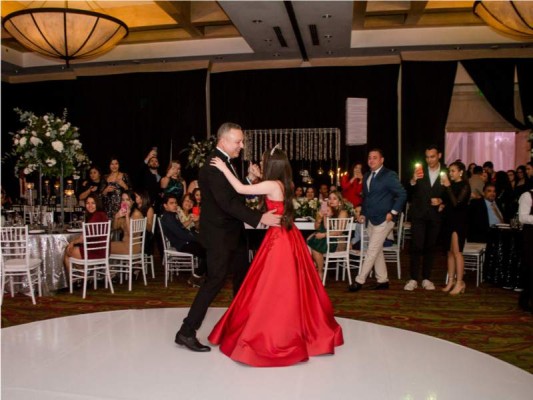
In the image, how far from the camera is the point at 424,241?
22.0 ft

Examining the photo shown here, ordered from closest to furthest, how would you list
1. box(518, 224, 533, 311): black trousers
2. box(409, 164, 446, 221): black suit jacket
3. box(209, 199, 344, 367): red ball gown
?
1. box(209, 199, 344, 367): red ball gown
2. box(518, 224, 533, 311): black trousers
3. box(409, 164, 446, 221): black suit jacket

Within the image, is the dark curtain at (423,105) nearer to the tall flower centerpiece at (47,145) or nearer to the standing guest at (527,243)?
the standing guest at (527,243)

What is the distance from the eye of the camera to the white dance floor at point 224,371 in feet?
10.3

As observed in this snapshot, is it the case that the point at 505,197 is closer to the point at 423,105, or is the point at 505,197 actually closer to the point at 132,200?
the point at 423,105

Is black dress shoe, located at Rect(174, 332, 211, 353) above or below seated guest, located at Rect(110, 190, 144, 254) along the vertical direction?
below

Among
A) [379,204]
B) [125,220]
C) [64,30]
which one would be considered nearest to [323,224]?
[379,204]

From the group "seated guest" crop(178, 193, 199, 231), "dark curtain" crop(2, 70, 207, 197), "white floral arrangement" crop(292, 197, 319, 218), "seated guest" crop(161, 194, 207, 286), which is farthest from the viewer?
"dark curtain" crop(2, 70, 207, 197)

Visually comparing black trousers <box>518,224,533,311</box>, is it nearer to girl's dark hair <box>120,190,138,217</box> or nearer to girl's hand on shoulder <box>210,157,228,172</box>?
girl's hand on shoulder <box>210,157,228,172</box>

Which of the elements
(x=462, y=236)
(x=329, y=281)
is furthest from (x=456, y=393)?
(x=329, y=281)

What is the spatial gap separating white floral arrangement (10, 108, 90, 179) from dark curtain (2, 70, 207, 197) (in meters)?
4.82

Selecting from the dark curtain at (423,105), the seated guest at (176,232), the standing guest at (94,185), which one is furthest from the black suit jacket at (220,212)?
the dark curtain at (423,105)

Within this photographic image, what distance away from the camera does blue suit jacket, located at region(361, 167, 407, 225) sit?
6438mm

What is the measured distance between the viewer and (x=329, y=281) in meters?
7.34

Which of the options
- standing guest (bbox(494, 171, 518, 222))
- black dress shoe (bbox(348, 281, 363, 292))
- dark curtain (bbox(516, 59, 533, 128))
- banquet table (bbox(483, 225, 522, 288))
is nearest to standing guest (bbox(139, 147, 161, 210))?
black dress shoe (bbox(348, 281, 363, 292))
